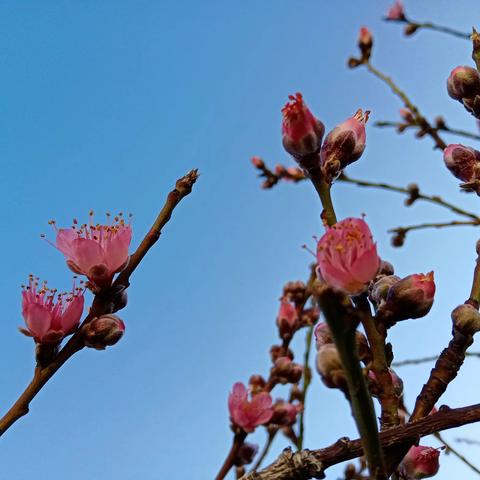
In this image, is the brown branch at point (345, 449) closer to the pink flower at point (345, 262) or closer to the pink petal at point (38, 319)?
the pink flower at point (345, 262)

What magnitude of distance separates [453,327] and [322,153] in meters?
0.39

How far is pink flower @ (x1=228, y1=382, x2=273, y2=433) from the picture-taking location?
192 centimetres

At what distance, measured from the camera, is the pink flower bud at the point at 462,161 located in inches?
46.1

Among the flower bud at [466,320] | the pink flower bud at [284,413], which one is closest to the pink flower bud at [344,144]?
the flower bud at [466,320]

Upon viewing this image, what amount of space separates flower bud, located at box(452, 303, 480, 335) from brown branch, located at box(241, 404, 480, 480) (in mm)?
193

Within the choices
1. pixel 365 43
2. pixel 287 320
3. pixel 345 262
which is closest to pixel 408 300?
pixel 345 262

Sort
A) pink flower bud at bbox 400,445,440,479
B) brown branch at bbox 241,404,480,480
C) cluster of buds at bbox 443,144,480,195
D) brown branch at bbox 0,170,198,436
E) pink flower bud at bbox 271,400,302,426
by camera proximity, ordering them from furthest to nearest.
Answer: pink flower bud at bbox 271,400,302,426
cluster of buds at bbox 443,144,480,195
brown branch at bbox 0,170,198,436
pink flower bud at bbox 400,445,440,479
brown branch at bbox 241,404,480,480

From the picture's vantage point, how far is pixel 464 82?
123cm

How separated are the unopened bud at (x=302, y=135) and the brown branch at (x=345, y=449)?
471 millimetres

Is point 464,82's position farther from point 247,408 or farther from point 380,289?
point 247,408

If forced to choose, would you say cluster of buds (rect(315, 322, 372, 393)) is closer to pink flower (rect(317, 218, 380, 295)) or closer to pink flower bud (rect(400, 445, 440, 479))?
pink flower (rect(317, 218, 380, 295))

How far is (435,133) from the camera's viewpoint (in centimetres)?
250

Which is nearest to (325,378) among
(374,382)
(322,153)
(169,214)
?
(374,382)

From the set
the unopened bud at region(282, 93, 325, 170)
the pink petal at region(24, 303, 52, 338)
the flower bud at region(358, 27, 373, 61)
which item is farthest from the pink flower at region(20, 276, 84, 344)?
the flower bud at region(358, 27, 373, 61)
